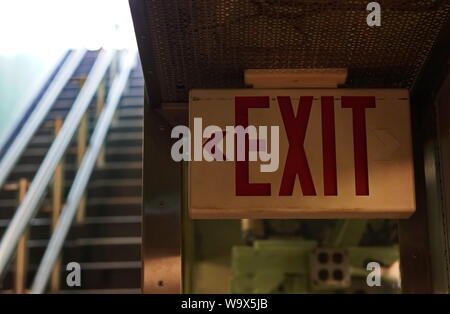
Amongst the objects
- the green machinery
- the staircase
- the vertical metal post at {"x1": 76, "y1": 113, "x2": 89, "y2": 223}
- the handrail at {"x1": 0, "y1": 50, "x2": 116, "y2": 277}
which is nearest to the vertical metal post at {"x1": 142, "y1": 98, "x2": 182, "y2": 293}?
the handrail at {"x1": 0, "y1": 50, "x2": 116, "y2": 277}

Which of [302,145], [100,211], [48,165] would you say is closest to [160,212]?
[302,145]

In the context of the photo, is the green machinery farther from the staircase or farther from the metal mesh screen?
the metal mesh screen

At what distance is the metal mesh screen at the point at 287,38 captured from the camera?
A: 140 cm

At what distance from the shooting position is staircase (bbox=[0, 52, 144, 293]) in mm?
4199

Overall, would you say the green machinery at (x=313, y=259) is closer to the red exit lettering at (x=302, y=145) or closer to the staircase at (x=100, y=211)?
the staircase at (x=100, y=211)

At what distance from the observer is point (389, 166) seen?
5.29ft

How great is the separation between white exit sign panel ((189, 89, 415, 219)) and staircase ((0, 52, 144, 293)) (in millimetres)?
2497

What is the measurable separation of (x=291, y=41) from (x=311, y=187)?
13.9 inches

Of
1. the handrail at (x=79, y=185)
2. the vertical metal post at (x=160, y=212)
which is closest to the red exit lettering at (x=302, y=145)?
the vertical metal post at (x=160, y=212)

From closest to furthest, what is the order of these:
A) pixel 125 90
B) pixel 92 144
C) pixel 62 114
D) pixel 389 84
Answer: pixel 389 84 → pixel 92 144 → pixel 62 114 → pixel 125 90

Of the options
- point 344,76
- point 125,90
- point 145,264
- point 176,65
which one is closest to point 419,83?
point 344,76

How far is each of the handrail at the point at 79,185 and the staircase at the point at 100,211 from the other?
157 mm

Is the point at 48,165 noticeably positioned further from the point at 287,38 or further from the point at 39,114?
the point at 287,38

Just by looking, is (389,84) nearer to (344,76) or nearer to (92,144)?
(344,76)
